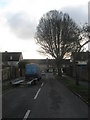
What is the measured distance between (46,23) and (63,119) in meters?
52.1

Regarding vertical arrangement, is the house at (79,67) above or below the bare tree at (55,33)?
below

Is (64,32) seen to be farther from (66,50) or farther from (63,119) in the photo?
(63,119)

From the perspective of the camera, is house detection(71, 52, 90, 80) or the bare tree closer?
house detection(71, 52, 90, 80)

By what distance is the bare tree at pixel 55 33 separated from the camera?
60.5 m

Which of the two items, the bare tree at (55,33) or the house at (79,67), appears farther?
the bare tree at (55,33)

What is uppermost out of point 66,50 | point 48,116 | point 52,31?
point 52,31

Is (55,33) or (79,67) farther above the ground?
(55,33)

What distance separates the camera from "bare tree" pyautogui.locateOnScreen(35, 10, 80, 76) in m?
60.5

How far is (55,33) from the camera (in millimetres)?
62375

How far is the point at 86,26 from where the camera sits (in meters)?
33.8

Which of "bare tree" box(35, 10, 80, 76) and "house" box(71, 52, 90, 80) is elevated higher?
"bare tree" box(35, 10, 80, 76)

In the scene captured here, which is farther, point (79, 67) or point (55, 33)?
point (55, 33)

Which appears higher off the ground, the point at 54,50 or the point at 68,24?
the point at 68,24

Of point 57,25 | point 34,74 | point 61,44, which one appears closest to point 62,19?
point 57,25
